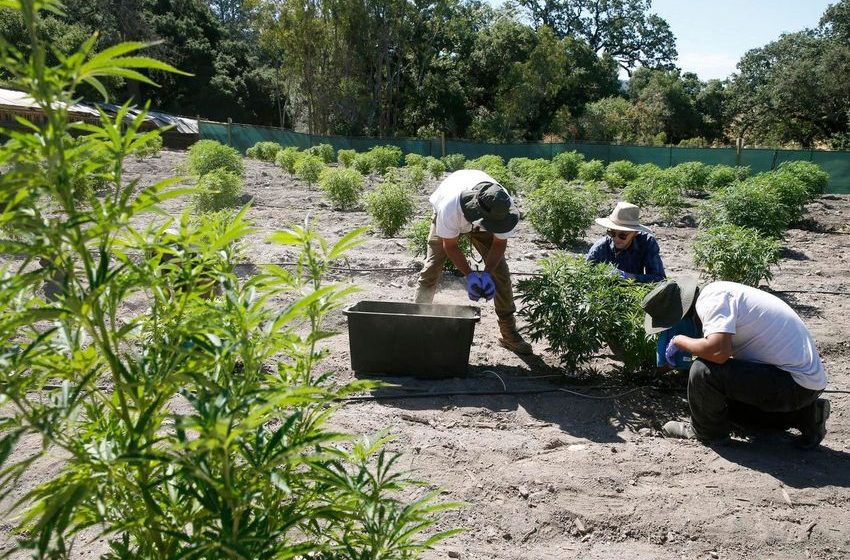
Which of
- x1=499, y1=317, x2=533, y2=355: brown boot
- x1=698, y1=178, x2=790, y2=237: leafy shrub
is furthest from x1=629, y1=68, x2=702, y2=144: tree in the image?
x1=499, y1=317, x2=533, y2=355: brown boot

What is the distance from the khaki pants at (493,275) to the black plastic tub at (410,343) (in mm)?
476

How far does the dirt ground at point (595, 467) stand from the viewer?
10.0 feet

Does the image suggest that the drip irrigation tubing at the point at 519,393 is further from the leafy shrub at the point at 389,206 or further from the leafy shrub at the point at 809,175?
the leafy shrub at the point at 809,175

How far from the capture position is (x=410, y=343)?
462 cm

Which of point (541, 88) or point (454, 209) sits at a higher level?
point (541, 88)

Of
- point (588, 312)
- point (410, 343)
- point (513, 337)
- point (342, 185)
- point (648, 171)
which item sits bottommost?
point (513, 337)

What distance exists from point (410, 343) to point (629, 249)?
5.94 ft

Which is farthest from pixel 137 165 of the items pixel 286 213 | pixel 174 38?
pixel 174 38

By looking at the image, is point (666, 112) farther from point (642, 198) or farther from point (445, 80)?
point (642, 198)

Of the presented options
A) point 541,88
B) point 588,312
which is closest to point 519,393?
point 588,312

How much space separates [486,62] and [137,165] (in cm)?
2219

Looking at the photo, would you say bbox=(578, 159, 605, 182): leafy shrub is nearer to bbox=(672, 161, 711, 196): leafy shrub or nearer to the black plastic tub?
bbox=(672, 161, 711, 196): leafy shrub

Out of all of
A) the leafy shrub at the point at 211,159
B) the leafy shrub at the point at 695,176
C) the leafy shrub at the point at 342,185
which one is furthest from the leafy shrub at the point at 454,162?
the leafy shrub at the point at 342,185

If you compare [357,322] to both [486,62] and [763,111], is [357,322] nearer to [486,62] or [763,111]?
[486,62]
